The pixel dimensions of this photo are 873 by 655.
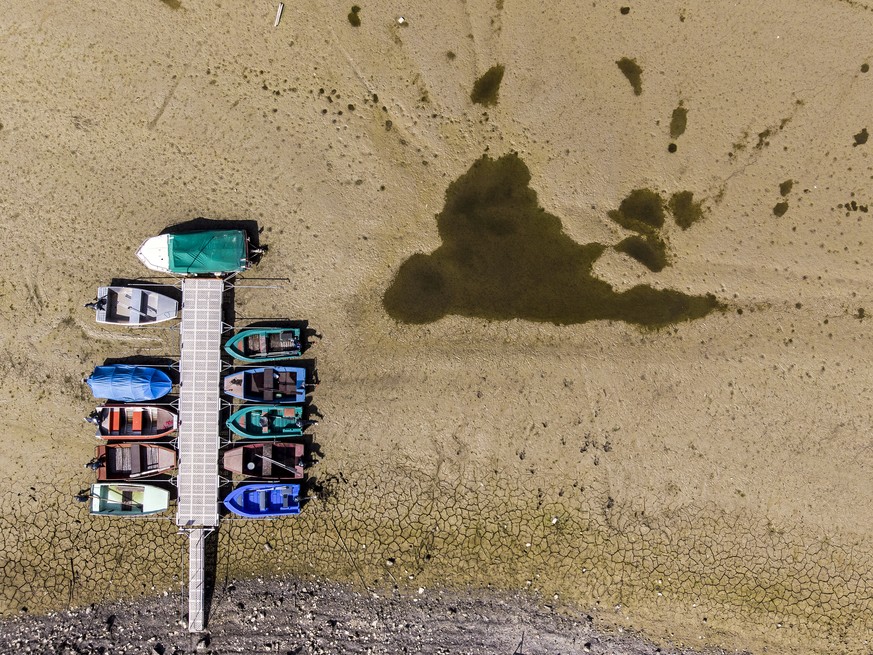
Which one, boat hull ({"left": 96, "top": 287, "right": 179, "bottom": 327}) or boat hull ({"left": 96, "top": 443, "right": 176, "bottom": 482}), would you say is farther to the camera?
boat hull ({"left": 96, "top": 287, "right": 179, "bottom": 327})

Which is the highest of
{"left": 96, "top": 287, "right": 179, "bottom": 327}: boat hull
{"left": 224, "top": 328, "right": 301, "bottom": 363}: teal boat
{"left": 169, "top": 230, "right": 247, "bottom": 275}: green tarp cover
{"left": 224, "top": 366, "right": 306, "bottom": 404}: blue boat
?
{"left": 169, "top": 230, "right": 247, "bottom": 275}: green tarp cover

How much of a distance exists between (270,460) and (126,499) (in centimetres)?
322

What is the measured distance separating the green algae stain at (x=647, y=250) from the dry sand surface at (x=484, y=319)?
0.24 metres

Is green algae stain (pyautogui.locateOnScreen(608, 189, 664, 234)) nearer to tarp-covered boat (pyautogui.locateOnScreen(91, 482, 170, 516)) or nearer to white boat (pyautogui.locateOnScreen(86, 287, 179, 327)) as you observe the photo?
white boat (pyautogui.locateOnScreen(86, 287, 179, 327))

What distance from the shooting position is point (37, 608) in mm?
11008

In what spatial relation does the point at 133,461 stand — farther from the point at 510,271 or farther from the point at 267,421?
the point at 510,271

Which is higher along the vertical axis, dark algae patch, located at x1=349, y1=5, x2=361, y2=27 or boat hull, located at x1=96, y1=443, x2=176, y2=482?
dark algae patch, located at x1=349, y1=5, x2=361, y2=27

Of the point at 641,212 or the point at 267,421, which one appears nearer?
the point at 267,421

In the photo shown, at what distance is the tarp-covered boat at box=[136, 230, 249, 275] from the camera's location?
10766mm

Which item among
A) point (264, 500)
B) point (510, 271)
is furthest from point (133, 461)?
point (510, 271)

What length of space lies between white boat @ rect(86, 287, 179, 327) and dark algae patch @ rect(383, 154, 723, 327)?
4.86 meters

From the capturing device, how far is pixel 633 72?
11555 millimetres

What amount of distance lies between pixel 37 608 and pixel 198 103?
38.4 ft

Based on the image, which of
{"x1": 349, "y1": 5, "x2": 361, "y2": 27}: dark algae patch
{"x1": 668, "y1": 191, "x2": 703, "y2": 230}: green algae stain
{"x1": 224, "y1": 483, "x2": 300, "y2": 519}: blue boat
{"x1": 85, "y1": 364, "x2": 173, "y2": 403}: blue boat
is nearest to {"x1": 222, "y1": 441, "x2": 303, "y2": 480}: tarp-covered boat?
{"x1": 224, "y1": 483, "x2": 300, "y2": 519}: blue boat
